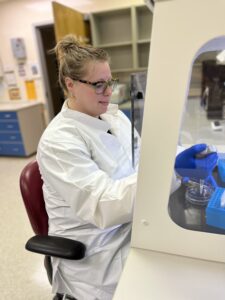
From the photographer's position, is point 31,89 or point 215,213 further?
point 31,89

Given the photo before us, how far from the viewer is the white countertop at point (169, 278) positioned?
536 millimetres

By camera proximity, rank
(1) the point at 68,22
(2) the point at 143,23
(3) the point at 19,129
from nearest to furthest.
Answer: (1) the point at 68,22 → (2) the point at 143,23 → (3) the point at 19,129

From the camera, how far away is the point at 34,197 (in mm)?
1019

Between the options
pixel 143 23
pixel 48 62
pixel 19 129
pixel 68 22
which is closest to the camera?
pixel 68 22

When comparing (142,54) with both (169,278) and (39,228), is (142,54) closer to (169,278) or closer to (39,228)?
(39,228)

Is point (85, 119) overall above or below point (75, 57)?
below

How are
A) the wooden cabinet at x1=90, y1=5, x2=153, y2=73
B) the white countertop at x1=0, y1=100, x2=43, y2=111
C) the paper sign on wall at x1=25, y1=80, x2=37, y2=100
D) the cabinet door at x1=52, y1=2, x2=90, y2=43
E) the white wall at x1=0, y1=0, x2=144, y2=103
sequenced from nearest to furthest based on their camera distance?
1. the cabinet door at x1=52, y1=2, x2=90, y2=43
2. the wooden cabinet at x1=90, y1=5, x2=153, y2=73
3. the white wall at x1=0, y1=0, x2=144, y2=103
4. the white countertop at x1=0, y1=100, x2=43, y2=111
5. the paper sign on wall at x1=25, y1=80, x2=37, y2=100

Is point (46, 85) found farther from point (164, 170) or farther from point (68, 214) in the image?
point (164, 170)

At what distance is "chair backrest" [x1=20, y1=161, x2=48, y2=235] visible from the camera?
Answer: 1.01 metres

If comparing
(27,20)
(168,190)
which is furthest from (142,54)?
(168,190)

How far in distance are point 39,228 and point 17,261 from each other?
1.06 m

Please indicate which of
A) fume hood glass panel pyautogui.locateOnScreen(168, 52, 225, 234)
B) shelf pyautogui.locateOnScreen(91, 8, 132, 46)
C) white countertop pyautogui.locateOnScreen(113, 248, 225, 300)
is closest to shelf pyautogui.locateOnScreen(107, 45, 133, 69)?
shelf pyautogui.locateOnScreen(91, 8, 132, 46)

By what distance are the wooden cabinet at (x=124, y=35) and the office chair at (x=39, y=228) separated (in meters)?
2.75

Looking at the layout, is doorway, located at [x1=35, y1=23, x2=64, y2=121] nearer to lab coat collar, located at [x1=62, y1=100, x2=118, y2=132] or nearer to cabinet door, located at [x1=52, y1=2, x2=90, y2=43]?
cabinet door, located at [x1=52, y1=2, x2=90, y2=43]
